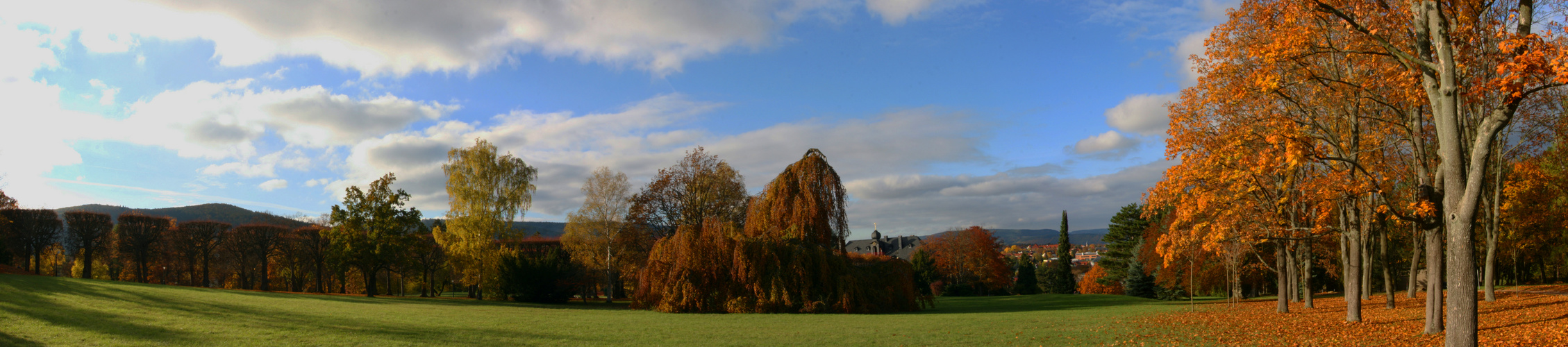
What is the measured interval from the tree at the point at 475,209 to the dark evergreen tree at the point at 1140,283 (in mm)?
35905

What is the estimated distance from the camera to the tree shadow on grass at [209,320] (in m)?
13.0

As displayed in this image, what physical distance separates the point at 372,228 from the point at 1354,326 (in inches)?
Result: 1791

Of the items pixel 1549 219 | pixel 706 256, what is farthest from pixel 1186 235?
pixel 1549 219

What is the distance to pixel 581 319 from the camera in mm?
21266

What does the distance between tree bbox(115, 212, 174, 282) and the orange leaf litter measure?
183 feet

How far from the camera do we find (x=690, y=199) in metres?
39.0

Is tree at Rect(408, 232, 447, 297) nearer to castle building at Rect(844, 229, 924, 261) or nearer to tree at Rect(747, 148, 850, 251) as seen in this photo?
tree at Rect(747, 148, 850, 251)

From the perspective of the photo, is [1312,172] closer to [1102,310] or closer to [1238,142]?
[1238,142]

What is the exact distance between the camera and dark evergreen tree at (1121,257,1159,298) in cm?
3822

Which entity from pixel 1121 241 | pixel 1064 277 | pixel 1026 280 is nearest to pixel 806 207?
pixel 1121 241

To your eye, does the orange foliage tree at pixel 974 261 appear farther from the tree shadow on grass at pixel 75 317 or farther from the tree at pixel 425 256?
the tree shadow on grass at pixel 75 317

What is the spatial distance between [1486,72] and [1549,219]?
26230 mm

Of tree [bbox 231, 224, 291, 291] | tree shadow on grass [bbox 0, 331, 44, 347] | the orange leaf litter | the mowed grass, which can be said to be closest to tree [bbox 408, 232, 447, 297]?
tree [bbox 231, 224, 291, 291]

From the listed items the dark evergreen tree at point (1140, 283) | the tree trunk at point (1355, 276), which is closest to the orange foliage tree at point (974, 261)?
the dark evergreen tree at point (1140, 283)
